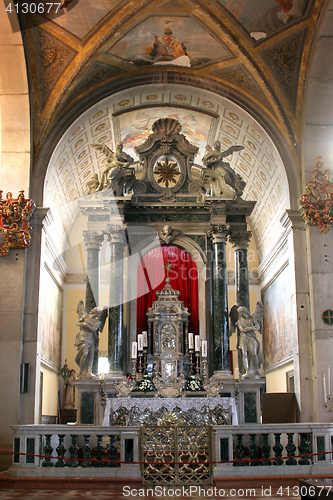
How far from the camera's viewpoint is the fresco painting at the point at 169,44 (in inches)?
513

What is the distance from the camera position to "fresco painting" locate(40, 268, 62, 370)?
622 inches

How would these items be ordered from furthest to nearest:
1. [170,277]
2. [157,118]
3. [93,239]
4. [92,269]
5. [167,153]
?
[157,118], [170,277], [167,153], [93,239], [92,269]

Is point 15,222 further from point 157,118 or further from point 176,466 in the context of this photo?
point 176,466

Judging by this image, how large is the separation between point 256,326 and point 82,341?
3.98 metres

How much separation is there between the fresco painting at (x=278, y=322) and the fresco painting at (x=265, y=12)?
6333mm

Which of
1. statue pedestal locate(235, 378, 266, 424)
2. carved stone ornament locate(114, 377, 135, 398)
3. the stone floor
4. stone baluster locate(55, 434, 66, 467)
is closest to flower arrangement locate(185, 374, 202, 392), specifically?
statue pedestal locate(235, 378, 266, 424)

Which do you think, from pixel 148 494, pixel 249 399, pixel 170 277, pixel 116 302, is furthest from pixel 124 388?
pixel 148 494

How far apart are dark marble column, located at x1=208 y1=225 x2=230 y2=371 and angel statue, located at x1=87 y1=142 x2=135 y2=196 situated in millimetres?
2463

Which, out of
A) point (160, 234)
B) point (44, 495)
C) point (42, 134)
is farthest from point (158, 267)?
point (44, 495)

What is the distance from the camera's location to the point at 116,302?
13.2 meters

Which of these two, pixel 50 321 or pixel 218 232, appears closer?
pixel 218 232

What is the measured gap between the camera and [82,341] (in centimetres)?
1255

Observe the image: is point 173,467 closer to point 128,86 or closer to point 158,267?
point 158,267

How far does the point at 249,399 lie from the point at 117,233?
4970 mm
